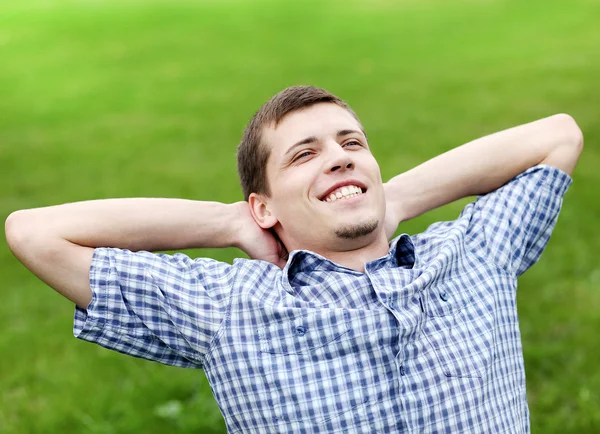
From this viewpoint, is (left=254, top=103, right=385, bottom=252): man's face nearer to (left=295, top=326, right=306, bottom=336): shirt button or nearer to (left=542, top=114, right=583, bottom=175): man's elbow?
(left=295, top=326, right=306, bottom=336): shirt button

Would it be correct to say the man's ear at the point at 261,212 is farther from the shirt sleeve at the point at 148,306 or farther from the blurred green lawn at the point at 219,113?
the blurred green lawn at the point at 219,113

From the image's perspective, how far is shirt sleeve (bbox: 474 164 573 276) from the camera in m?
2.80

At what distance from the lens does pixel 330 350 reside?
2408 mm

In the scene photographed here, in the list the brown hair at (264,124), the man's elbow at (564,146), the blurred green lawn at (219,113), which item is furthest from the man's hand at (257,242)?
the blurred green lawn at (219,113)

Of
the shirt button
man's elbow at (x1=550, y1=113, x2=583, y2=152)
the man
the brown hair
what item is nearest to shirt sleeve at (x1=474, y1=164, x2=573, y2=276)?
the man

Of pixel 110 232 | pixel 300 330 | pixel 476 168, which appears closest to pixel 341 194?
pixel 300 330

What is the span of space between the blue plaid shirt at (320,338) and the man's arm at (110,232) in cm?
9

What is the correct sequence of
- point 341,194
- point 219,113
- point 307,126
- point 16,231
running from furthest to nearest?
point 219,113, point 307,126, point 341,194, point 16,231

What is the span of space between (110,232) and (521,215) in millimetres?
1415

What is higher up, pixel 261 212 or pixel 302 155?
pixel 302 155

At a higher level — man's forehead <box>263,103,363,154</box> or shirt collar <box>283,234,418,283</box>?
man's forehead <box>263,103,363,154</box>

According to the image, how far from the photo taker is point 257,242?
2820mm

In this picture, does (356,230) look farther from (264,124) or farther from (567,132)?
(567,132)

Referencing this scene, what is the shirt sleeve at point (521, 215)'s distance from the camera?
280 cm
